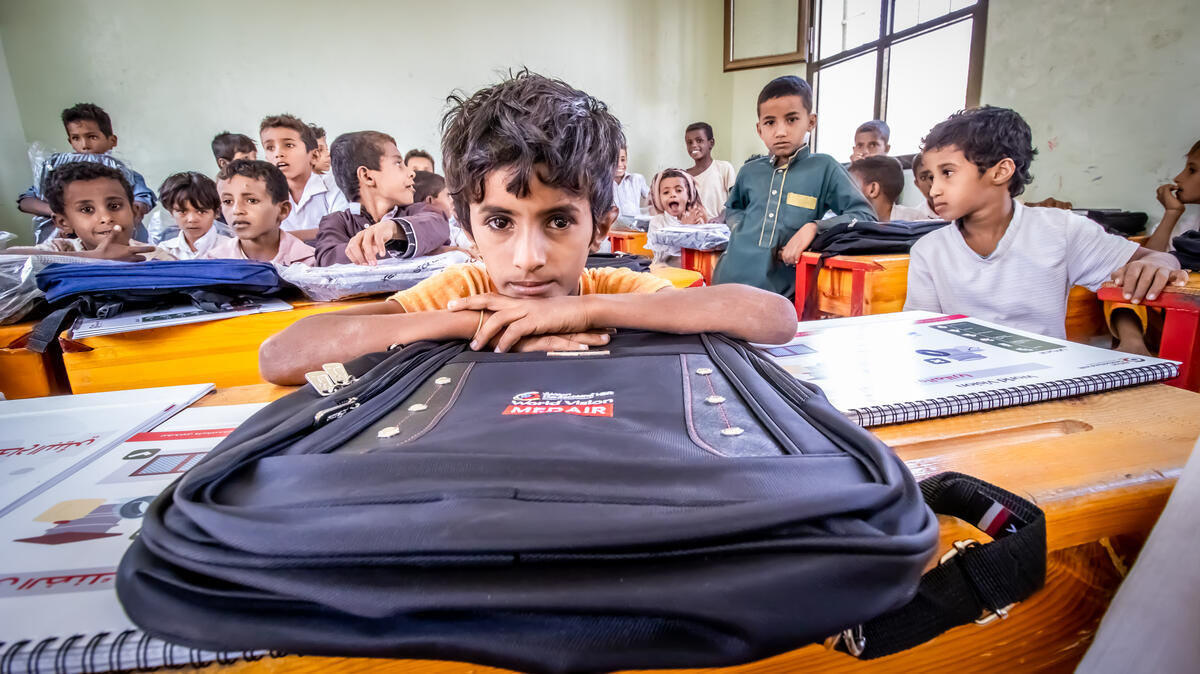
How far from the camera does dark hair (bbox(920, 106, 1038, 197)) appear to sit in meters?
1.42

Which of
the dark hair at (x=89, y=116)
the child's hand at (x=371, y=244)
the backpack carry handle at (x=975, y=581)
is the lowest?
the backpack carry handle at (x=975, y=581)

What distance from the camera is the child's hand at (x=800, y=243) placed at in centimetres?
202

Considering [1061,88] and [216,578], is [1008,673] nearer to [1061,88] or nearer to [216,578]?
[216,578]

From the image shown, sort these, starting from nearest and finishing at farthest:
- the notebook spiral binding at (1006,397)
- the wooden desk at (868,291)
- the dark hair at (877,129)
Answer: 1. the notebook spiral binding at (1006,397)
2. the wooden desk at (868,291)
3. the dark hair at (877,129)

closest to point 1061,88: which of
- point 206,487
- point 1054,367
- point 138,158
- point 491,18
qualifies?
point 1054,367

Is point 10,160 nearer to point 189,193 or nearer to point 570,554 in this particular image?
point 189,193

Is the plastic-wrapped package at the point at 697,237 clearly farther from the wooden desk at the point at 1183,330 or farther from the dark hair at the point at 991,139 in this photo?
the wooden desk at the point at 1183,330

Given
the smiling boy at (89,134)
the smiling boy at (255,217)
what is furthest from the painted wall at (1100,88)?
the smiling boy at (89,134)

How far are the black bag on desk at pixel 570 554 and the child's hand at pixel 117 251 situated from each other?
1.85 m

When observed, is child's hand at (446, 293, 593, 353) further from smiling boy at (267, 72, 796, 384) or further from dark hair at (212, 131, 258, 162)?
dark hair at (212, 131, 258, 162)

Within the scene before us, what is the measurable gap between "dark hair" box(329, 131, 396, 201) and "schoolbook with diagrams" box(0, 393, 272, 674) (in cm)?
163

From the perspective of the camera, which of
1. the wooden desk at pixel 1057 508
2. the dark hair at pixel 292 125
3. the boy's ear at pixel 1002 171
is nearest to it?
the wooden desk at pixel 1057 508

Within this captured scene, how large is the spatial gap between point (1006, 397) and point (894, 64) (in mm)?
4373

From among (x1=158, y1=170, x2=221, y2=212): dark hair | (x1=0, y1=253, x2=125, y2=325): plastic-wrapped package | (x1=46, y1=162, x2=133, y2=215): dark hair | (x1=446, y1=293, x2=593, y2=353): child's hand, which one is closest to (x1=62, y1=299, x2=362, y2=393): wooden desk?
(x1=0, y1=253, x2=125, y2=325): plastic-wrapped package
